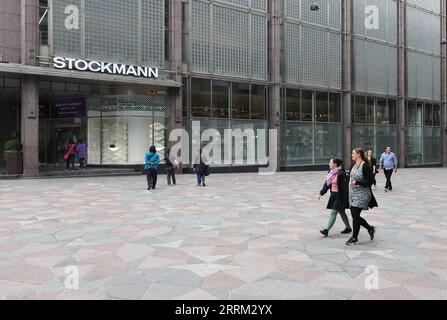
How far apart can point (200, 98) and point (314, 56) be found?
9569 mm

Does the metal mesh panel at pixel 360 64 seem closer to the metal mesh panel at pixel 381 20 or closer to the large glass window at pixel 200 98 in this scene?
the metal mesh panel at pixel 381 20

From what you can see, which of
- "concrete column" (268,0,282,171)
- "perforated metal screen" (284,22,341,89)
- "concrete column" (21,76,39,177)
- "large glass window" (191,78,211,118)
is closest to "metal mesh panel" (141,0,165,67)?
"large glass window" (191,78,211,118)

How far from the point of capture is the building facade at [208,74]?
21.6 metres

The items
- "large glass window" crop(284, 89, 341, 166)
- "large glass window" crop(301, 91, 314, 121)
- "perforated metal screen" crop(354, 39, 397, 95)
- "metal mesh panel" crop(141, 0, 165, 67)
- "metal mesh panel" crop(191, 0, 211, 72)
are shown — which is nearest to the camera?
"metal mesh panel" crop(141, 0, 165, 67)

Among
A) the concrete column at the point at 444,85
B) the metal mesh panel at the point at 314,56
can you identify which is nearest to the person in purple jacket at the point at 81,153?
the metal mesh panel at the point at 314,56

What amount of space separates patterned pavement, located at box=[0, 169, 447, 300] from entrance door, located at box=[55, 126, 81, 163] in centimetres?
1474

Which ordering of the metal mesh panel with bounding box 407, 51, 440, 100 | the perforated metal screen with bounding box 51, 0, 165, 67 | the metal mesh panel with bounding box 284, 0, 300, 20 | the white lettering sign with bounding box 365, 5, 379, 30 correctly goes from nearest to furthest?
the perforated metal screen with bounding box 51, 0, 165, 67 → the metal mesh panel with bounding box 284, 0, 300, 20 → the white lettering sign with bounding box 365, 5, 379, 30 → the metal mesh panel with bounding box 407, 51, 440, 100

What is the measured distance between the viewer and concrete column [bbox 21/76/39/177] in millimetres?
21062

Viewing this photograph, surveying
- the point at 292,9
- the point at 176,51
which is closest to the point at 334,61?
the point at 292,9

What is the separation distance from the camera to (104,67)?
22.6 metres

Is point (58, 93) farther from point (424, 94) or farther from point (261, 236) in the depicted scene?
point (424, 94)

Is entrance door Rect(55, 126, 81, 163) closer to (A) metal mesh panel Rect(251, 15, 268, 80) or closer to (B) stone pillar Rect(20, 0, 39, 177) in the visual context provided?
(B) stone pillar Rect(20, 0, 39, 177)

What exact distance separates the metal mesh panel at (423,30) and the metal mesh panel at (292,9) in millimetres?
12524
